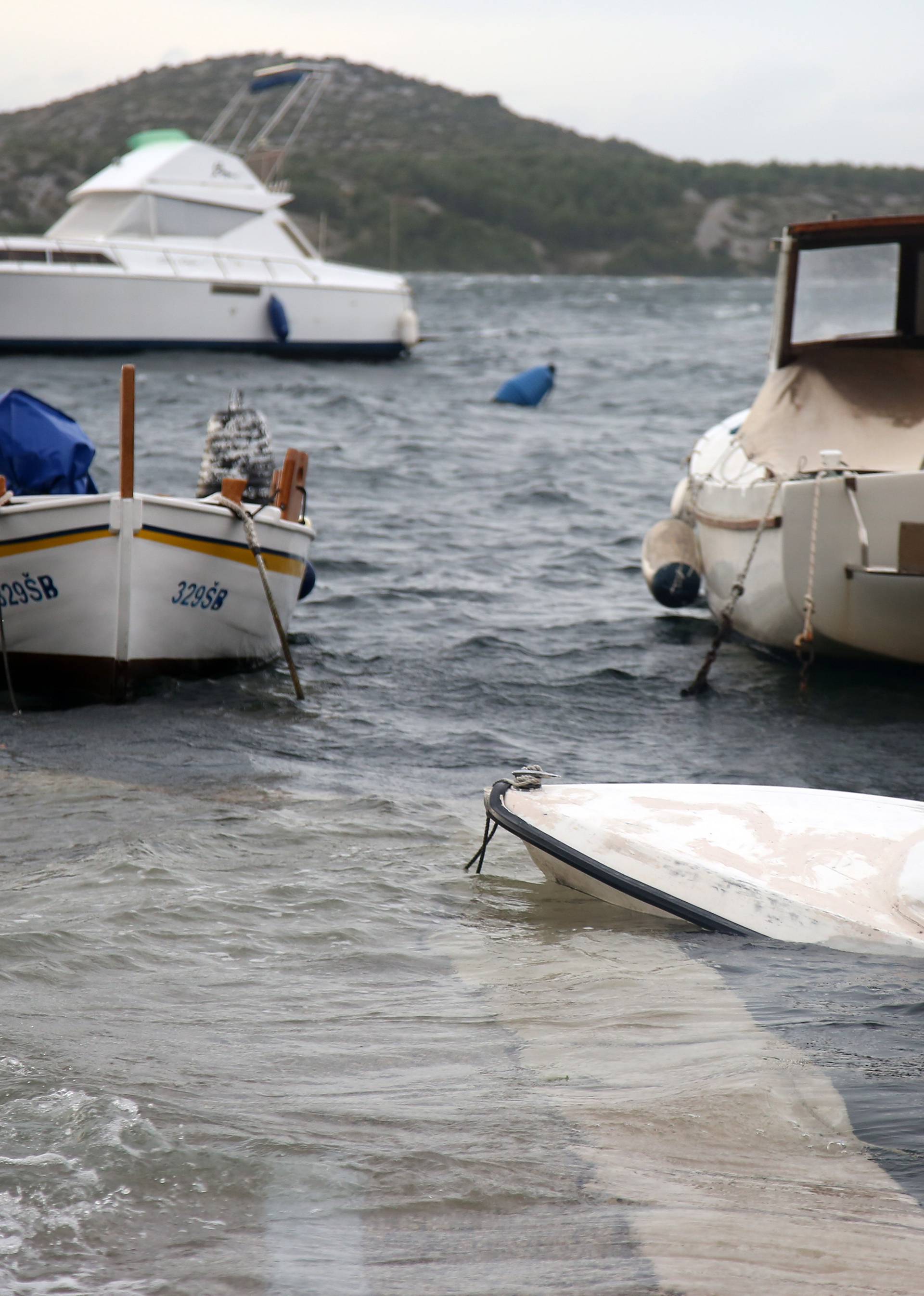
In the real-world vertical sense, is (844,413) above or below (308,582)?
above

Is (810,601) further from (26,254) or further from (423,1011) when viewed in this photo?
(26,254)

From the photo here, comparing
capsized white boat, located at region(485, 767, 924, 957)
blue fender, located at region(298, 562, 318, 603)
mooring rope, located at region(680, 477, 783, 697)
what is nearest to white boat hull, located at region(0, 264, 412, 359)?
blue fender, located at region(298, 562, 318, 603)

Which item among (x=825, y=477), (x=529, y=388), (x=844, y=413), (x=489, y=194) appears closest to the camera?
(x=825, y=477)

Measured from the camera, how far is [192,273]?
87.4 ft

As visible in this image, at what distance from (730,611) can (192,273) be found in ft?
69.2

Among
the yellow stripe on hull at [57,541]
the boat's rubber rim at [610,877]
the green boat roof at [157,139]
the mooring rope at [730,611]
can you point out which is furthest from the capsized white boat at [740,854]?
the green boat roof at [157,139]

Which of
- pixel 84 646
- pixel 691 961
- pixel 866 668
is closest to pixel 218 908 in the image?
pixel 691 961

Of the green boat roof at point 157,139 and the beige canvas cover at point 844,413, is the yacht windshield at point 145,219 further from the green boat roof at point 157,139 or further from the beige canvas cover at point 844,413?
the beige canvas cover at point 844,413

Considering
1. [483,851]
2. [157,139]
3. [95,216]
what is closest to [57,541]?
[483,851]

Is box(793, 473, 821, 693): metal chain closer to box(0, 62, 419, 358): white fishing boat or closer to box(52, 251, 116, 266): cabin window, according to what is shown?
box(0, 62, 419, 358): white fishing boat

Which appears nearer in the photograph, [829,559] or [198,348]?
[829,559]

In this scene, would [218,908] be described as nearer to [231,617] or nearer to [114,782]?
[114,782]

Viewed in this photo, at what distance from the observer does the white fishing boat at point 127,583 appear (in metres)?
7.42

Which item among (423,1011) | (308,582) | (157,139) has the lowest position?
(423,1011)
